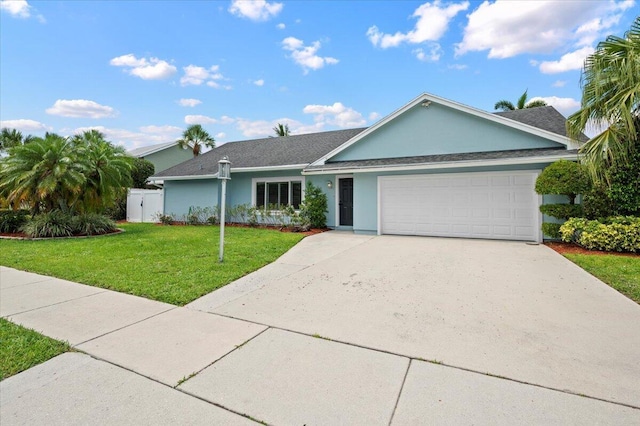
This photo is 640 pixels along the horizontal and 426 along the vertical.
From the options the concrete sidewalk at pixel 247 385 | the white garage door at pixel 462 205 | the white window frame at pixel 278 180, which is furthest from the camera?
the white window frame at pixel 278 180

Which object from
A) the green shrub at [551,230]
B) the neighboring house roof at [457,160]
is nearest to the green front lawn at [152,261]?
the neighboring house roof at [457,160]

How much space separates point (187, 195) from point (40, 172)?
6569 millimetres

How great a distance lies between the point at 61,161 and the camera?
1111 cm

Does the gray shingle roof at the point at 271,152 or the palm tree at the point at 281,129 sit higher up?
the palm tree at the point at 281,129

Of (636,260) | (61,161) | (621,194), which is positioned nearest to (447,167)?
(621,194)

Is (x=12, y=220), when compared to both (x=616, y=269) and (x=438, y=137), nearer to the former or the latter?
(x=438, y=137)

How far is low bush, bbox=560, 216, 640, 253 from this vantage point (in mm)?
7480

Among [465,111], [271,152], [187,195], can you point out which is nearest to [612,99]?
[465,111]

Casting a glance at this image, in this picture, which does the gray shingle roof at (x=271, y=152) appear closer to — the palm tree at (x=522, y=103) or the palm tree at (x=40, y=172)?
the palm tree at (x=40, y=172)

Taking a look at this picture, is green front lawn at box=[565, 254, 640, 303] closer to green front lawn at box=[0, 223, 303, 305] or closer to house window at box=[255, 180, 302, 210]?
green front lawn at box=[0, 223, 303, 305]

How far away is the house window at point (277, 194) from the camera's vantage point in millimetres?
14469

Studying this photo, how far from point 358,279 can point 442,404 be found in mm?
3575

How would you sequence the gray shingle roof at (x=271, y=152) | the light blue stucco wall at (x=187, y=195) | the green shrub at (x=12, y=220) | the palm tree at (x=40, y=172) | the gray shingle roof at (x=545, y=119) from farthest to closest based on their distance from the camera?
1. the light blue stucco wall at (x=187, y=195)
2. the gray shingle roof at (x=271, y=152)
3. the green shrub at (x=12, y=220)
4. the palm tree at (x=40, y=172)
5. the gray shingle roof at (x=545, y=119)

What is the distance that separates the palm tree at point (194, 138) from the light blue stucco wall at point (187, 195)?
33.6ft
